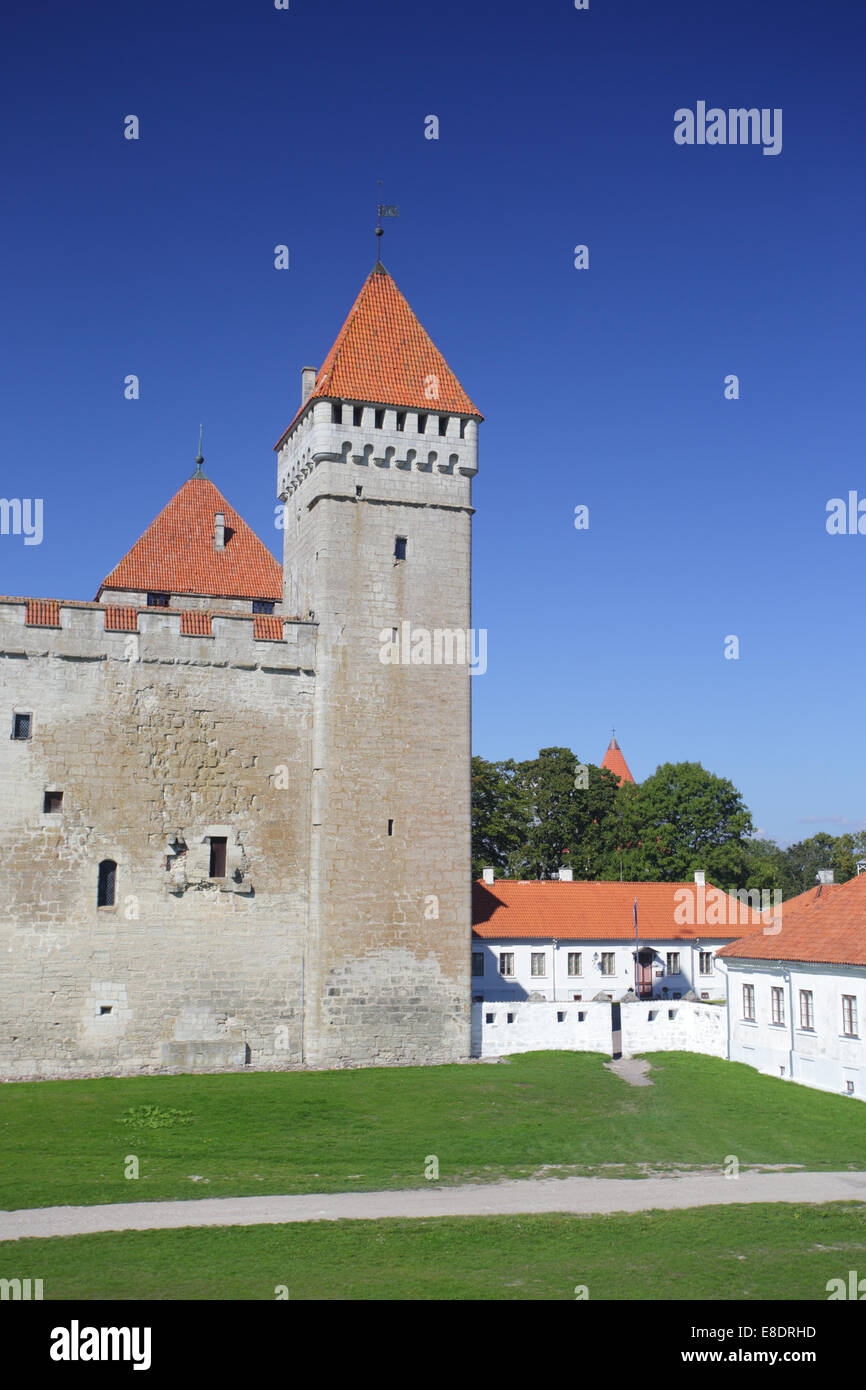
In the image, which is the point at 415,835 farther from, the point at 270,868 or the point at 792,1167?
the point at 792,1167

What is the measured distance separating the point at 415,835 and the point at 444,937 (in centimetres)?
263

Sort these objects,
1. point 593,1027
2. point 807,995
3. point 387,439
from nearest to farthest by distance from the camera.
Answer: point 807,995 < point 387,439 < point 593,1027

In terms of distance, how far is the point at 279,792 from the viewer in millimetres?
28797

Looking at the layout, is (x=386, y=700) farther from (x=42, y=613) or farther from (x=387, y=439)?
(x=42, y=613)

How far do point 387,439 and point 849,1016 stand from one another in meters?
17.8

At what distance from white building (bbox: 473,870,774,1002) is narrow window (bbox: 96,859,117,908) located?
16730 mm

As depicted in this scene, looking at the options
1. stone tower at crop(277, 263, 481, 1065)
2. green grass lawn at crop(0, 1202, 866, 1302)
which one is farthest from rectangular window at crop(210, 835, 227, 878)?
green grass lawn at crop(0, 1202, 866, 1302)

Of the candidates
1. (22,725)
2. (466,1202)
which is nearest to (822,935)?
(466,1202)

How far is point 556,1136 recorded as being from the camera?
21547mm

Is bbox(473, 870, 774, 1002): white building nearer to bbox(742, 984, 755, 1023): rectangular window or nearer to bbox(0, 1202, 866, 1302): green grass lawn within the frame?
bbox(742, 984, 755, 1023): rectangular window

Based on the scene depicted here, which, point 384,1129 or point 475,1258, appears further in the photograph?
point 384,1129

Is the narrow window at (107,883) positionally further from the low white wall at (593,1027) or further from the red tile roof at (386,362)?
the red tile roof at (386,362)

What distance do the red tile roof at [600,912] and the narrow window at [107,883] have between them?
16822mm

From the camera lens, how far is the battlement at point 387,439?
29906 millimetres
